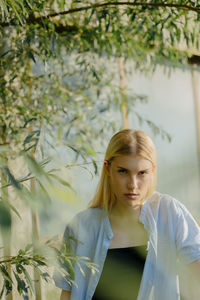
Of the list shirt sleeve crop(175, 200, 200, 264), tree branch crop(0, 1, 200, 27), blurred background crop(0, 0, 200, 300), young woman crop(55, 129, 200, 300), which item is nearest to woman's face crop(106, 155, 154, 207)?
young woman crop(55, 129, 200, 300)

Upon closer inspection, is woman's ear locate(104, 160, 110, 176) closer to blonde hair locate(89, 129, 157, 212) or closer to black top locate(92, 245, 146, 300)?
blonde hair locate(89, 129, 157, 212)

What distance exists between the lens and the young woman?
178 centimetres

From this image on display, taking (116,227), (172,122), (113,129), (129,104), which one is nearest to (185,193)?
(172,122)

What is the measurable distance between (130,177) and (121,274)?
444 millimetres

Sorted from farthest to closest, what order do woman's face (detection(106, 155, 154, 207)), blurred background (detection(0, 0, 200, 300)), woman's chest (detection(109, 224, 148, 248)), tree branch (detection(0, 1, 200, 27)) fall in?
blurred background (detection(0, 0, 200, 300)) < tree branch (detection(0, 1, 200, 27)) < woman's chest (detection(109, 224, 148, 248)) < woman's face (detection(106, 155, 154, 207))

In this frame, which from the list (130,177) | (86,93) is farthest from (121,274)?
(86,93)

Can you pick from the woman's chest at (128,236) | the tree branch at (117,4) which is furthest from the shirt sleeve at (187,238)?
the tree branch at (117,4)

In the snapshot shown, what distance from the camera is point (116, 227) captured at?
6.25 feet

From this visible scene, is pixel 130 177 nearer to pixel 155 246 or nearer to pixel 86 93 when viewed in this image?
pixel 155 246

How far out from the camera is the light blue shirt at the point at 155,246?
180 centimetres

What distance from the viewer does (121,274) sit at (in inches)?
72.6

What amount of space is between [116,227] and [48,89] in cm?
154

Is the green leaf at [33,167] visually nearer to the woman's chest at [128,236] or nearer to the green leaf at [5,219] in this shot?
the green leaf at [5,219]

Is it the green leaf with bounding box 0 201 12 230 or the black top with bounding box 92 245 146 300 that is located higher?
the green leaf with bounding box 0 201 12 230
